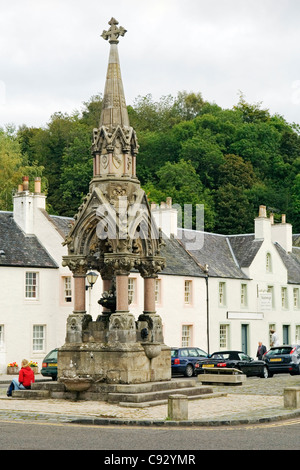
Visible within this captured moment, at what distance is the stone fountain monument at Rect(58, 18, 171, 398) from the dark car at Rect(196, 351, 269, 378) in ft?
39.6

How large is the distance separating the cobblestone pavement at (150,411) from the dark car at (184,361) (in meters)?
13.9

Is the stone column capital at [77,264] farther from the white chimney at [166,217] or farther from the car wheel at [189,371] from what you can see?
the white chimney at [166,217]

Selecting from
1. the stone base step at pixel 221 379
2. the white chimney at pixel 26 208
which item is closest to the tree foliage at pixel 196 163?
the white chimney at pixel 26 208

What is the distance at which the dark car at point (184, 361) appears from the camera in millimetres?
36750

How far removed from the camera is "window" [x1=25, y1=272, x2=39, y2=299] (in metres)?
40.3

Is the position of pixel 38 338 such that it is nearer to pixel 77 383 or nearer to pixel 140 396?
pixel 77 383

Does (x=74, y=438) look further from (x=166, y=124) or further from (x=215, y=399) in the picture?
(x=166, y=124)

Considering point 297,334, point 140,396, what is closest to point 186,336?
point 297,334

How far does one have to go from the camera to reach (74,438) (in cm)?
1410

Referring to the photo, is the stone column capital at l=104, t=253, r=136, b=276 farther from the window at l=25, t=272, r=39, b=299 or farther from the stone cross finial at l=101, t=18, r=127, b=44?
the window at l=25, t=272, r=39, b=299

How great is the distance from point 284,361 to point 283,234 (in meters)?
24.0

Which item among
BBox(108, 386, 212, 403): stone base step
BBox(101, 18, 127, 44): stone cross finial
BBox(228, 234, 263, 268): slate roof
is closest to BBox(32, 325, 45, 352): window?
BBox(228, 234, 263, 268): slate roof

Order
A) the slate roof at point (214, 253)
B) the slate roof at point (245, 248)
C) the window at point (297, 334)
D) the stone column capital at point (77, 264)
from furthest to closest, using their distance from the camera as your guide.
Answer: the window at point (297, 334) < the slate roof at point (245, 248) < the slate roof at point (214, 253) < the stone column capital at point (77, 264)

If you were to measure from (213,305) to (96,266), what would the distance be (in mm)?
25753
